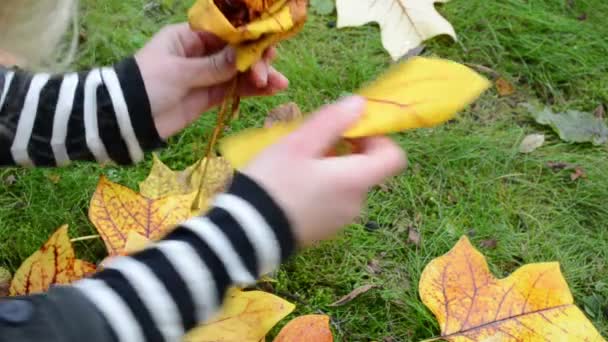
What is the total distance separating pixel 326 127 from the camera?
75 cm

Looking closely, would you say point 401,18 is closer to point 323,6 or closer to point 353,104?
point 353,104

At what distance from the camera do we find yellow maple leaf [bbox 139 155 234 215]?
4.16 feet

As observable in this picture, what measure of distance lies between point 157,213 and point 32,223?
29 cm

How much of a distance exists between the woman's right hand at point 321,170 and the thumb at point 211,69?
0.25 metres

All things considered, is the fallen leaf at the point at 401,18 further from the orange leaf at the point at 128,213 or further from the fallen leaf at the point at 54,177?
the fallen leaf at the point at 54,177

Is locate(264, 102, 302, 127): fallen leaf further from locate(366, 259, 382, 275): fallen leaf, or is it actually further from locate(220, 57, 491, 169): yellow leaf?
locate(220, 57, 491, 169): yellow leaf

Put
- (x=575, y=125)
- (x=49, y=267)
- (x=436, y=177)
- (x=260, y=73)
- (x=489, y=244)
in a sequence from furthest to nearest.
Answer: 1. (x=575, y=125)
2. (x=436, y=177)
3. (x=489, y=244)
4. (x=49, y=267)
5. (x=260, y=73)

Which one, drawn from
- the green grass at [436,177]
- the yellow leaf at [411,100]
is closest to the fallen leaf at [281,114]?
the green grass at [436,177]

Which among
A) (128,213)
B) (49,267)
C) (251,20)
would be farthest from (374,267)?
(251,20)

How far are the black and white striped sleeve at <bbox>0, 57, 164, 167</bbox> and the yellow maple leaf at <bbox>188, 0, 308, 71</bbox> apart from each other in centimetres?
36

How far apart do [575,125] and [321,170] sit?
1030 mm

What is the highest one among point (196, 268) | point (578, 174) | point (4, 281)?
point (196, 268)

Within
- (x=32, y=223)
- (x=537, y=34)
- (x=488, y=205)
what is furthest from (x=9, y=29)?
(x=537, y=34)

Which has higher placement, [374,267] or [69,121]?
[69,121]
